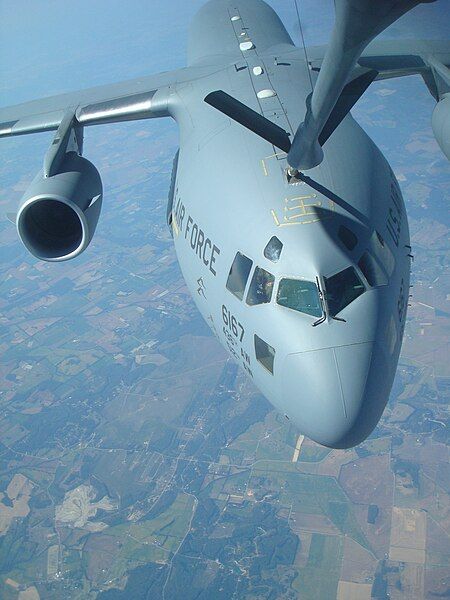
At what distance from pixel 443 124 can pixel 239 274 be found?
578cm

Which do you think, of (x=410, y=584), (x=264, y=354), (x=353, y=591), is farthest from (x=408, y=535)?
(x=264, y=354)

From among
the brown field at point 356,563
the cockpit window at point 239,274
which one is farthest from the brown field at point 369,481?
the cockpit window at point 239,274

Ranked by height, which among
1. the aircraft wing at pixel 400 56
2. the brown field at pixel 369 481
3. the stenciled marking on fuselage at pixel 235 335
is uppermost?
the aircraft wing at pixel 400 56

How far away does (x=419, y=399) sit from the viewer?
48.3 metres

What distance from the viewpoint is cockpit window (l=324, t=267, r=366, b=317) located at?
392 inches

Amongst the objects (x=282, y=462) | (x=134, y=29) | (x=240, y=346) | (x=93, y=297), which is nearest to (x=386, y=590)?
(x=282, y=462)

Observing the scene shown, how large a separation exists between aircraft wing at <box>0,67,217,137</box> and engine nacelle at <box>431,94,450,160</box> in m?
6.25

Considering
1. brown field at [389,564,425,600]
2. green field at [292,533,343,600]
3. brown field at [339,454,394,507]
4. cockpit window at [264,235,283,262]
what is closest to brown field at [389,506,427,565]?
brown field at [389,564,425,600]

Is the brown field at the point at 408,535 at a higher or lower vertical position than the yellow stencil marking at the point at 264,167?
lower

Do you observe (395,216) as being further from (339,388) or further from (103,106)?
(103,106)

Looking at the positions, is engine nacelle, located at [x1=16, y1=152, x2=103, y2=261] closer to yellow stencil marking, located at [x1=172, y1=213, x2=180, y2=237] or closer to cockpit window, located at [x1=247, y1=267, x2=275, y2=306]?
yellow stencil marking, located at [x1=172, y1=213, x2=180, y2=237]

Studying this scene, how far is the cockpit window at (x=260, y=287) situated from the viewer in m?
10.5

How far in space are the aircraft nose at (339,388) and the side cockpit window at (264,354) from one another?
0.43m

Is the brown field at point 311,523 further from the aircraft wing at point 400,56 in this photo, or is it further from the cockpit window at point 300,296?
the cockpit window at point 300,296
